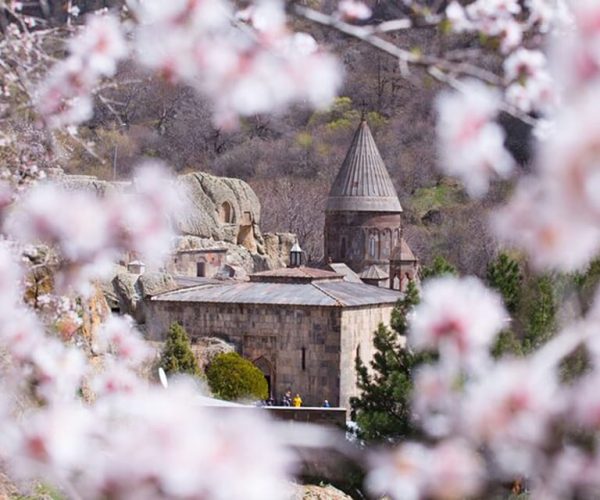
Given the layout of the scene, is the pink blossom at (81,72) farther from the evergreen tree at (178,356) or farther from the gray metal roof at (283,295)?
the gray metal roof at (283,295)

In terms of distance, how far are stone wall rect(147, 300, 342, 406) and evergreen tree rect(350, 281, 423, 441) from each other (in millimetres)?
6787

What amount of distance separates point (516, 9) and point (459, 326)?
1268 millimetres

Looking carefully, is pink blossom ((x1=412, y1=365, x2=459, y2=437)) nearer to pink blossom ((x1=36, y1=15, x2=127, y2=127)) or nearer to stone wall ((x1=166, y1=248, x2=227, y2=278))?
pink blossom ((x1=36, y1=15, x2=127, y2=127))

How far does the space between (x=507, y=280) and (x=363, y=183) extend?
23.4m

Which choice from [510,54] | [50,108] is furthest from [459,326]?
[50,108]

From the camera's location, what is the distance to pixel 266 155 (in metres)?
57.6

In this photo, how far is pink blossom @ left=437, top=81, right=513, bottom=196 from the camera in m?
2.40

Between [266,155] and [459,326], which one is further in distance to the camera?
[266,155]

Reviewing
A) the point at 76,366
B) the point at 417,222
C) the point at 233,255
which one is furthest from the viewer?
the point at 417,222

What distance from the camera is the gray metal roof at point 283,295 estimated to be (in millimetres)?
23734

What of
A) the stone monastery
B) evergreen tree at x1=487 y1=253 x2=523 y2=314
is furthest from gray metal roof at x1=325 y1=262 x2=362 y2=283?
evergreen tree at x1=487 y1=253 x2=523 y2=314

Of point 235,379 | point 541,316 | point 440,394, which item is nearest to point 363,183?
point 235,379

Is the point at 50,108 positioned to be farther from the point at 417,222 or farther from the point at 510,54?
the point at 417,222

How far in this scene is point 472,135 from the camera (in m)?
2.41
